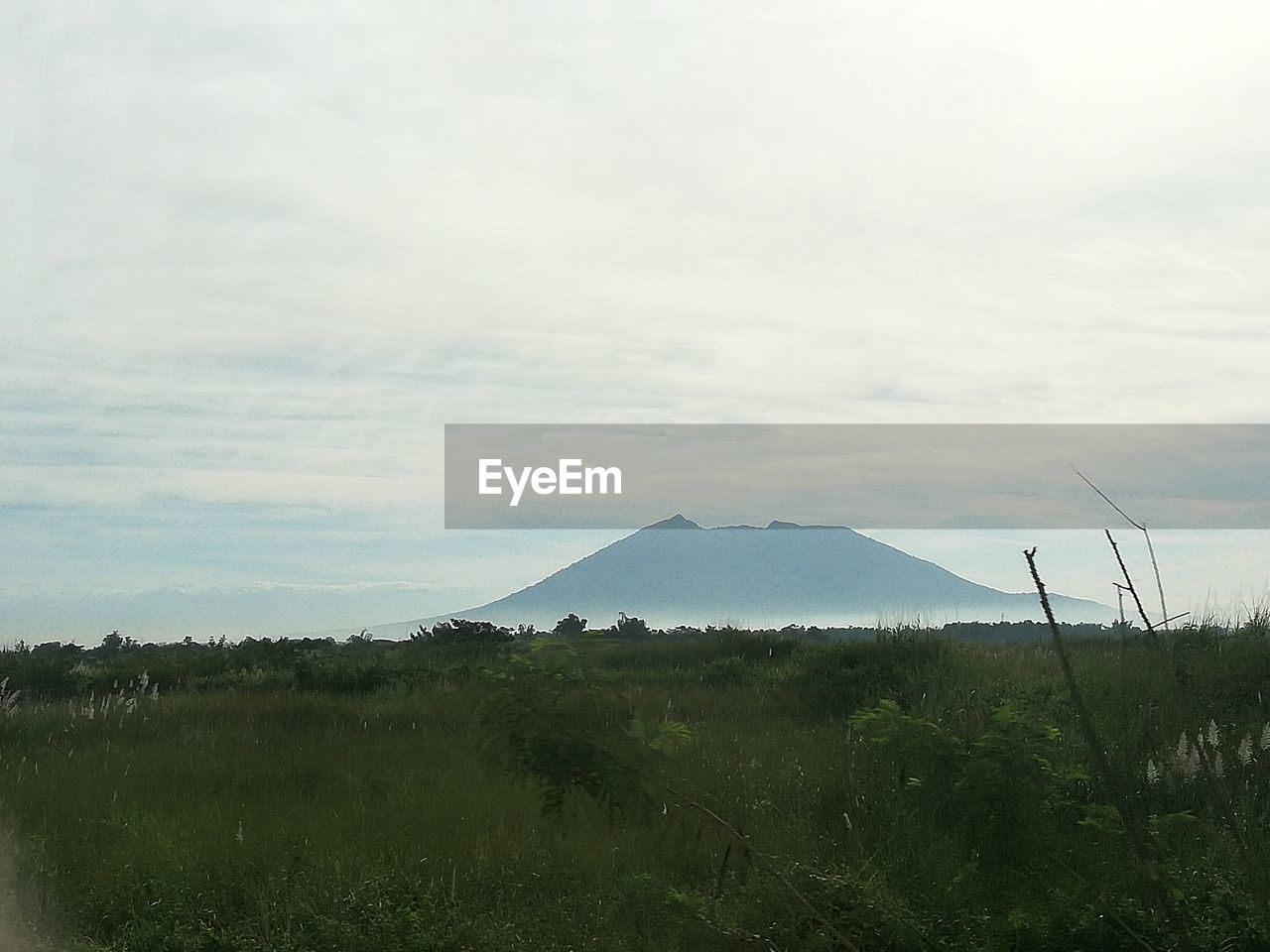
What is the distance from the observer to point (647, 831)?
8570 mm

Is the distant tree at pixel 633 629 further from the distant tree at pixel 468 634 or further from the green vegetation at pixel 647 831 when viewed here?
the green vegetation at pixel 647 831

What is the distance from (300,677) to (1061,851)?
14676mm

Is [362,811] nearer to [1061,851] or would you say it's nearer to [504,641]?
[1061,851]

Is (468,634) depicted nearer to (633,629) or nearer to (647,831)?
(633,629)

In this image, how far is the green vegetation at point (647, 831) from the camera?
21.7ft

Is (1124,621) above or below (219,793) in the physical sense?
above

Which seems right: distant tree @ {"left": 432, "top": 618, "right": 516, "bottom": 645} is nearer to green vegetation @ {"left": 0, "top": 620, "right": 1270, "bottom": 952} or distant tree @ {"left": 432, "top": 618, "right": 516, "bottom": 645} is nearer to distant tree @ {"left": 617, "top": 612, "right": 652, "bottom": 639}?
distant tree @ {"left": 617, "top": 612, "right": 652, "bottom": 639}

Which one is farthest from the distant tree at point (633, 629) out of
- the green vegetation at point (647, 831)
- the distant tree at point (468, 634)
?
the green vegetation at point (647, 831)

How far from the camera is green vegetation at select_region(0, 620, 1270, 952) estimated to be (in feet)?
21.7

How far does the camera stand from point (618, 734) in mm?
7113

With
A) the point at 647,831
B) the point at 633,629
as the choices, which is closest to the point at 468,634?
the point at 633,629

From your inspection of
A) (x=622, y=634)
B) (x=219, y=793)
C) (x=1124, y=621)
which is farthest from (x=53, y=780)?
(x=622, y=634)

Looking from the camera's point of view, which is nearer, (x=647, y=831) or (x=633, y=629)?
(x=647, y=831)

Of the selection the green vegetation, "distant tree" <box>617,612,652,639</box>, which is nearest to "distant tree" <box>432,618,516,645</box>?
"distant tree" <box>617,612,652,639</box>
